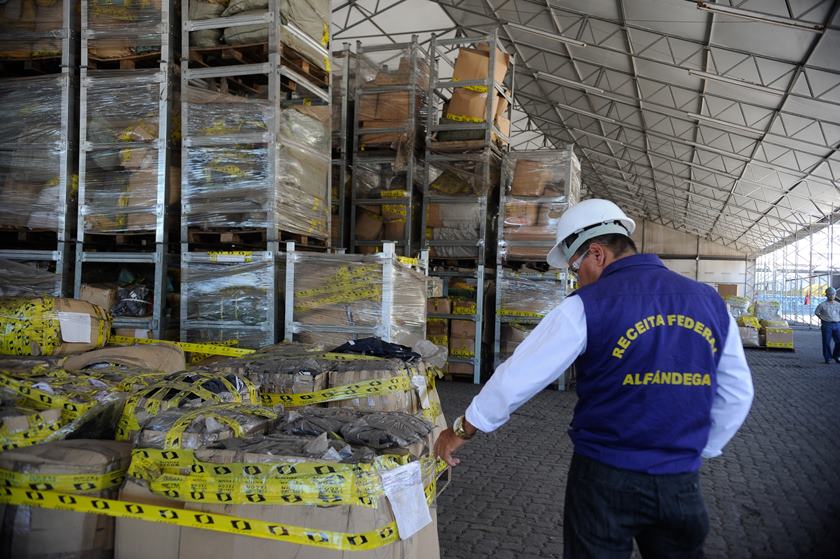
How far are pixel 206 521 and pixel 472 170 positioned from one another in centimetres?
857

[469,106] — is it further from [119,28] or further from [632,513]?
[632,513]

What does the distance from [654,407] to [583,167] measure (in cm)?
2976

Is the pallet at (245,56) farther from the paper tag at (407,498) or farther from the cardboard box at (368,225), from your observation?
the paper tag at (407,498)

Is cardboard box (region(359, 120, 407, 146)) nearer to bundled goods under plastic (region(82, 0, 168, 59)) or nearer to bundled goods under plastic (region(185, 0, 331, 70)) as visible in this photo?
bundled goods under plastic (region(185, 0, 331, 70))

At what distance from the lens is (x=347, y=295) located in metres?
6.31

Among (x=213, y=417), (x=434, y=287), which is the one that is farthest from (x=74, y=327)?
(x=434, y=287)

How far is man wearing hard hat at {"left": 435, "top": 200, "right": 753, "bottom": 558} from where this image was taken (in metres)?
1.92

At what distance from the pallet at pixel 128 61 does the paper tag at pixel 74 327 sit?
294 centimetres

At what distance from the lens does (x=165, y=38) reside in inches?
248

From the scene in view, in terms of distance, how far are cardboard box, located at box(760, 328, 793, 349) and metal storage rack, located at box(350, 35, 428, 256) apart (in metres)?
13.2

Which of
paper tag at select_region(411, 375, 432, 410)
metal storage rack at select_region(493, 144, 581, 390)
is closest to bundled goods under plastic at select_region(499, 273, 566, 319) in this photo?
metal storage rack at select_region(493, 144, 581, 390)

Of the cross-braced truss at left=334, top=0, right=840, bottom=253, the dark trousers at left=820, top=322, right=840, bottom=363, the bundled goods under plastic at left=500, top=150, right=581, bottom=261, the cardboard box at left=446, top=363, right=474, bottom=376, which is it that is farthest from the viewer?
the dark trousers at left=820, top=322, right=840, bottom=363

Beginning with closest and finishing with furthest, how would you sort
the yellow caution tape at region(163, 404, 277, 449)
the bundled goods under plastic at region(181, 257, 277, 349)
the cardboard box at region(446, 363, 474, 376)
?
the yellow caution tape at region(163, 404, 277, 449) → the bundled goods under plastic at region(181, 257, 277, 349) → the cardboard box at region(446, 363, 474, 376)

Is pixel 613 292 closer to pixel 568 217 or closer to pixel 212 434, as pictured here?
pixel 568 217
